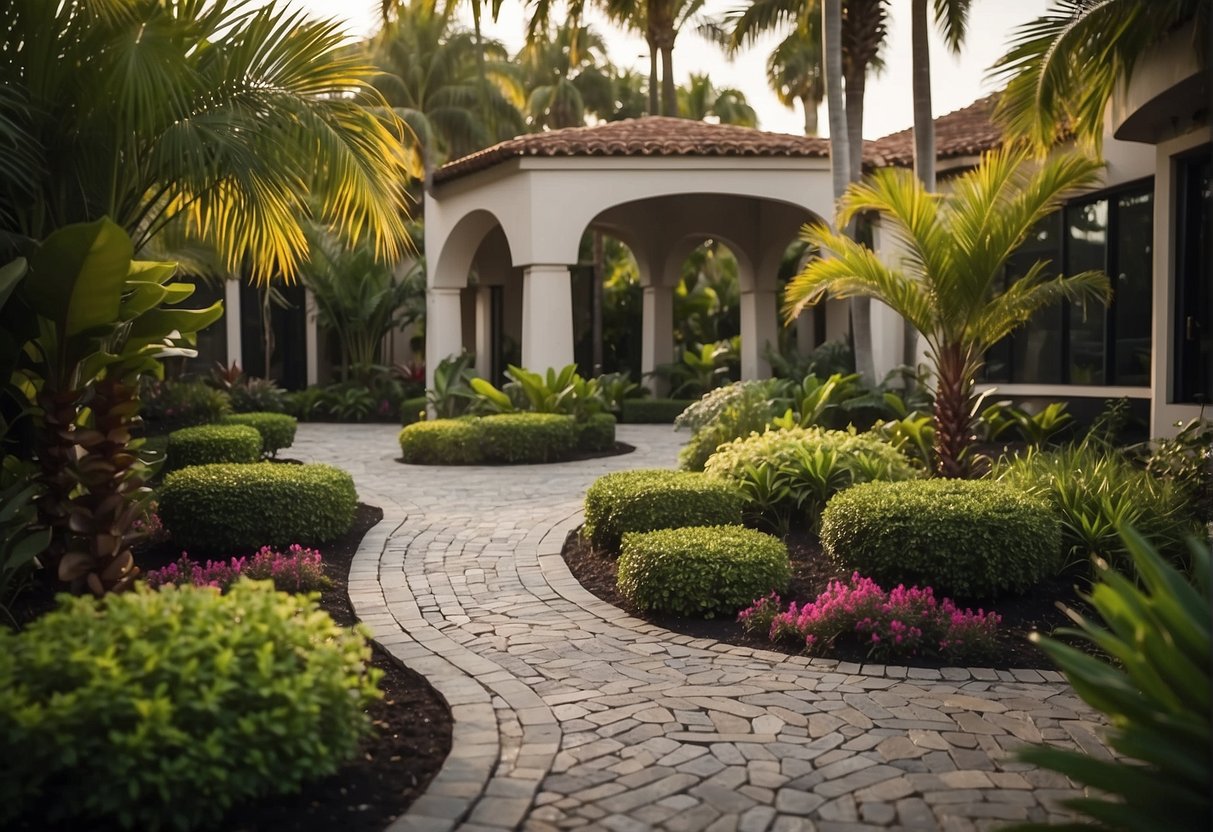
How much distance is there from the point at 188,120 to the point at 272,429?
8312mm

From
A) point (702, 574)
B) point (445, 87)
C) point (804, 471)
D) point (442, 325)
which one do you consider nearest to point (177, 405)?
point (442, 325)

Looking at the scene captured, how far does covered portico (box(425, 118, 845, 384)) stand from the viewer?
16891mm

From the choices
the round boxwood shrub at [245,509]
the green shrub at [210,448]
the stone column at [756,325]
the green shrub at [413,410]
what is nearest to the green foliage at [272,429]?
the green shrub at [210,448]

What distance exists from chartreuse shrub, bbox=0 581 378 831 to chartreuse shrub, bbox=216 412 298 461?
435 inches

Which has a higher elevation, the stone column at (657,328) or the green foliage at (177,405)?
the stone column at (657,328)

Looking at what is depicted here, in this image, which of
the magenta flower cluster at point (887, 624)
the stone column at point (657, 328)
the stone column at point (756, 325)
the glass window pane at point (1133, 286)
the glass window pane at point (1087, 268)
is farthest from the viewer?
the stone column at point (657, 328)

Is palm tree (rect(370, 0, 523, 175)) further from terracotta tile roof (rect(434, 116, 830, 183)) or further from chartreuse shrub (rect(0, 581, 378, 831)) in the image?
chartreuse shrub (rect(0, 581, 378, 831))

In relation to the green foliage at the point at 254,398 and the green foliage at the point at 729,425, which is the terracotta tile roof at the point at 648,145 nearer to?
the green foliage at the point at 729,425

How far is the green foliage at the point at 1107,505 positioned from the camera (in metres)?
7.15

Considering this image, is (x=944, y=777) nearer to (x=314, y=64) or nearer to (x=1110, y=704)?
(x=1110, y=704)

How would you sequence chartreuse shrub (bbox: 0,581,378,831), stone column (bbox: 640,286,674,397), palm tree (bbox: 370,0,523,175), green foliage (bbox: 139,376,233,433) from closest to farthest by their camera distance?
chartreuse shrub (bbox: 0,581,378,831)
green foliage (bbox: 139,376,233,433)
stone column (bbox: 640,286,674,397)
palm tree (bbox: 370,0,523,175)

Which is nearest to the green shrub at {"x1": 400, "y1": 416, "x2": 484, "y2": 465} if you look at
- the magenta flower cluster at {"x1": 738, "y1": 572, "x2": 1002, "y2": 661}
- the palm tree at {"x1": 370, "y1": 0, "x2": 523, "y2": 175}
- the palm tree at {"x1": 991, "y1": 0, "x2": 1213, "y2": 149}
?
the palm tree at {"x1": 991, "y1": 0, "x2": 1213, "y2": 149}

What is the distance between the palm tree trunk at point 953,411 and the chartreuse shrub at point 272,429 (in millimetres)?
8835

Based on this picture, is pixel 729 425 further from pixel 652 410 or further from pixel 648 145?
pixel 652 410
